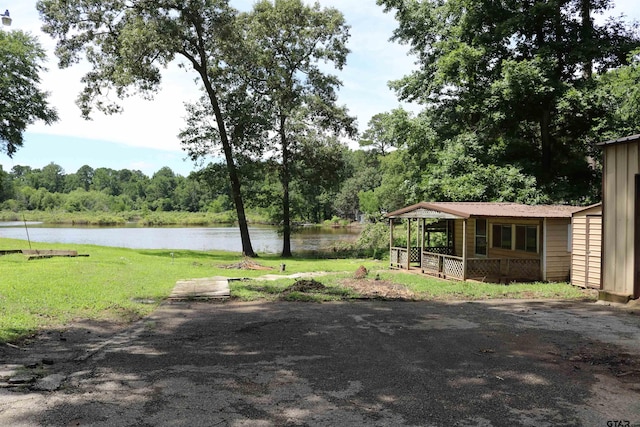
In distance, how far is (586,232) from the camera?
13.5 m

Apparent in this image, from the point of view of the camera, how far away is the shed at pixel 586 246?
43.2 ft

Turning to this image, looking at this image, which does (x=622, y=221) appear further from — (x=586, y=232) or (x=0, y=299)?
(x=0, y=299)

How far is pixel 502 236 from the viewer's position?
17.7 metres

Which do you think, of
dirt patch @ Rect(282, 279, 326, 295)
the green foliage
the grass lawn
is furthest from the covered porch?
the green foliage

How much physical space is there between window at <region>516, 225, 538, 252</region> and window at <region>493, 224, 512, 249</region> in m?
0.49

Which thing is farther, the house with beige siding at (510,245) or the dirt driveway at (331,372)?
the house with beige siding at (510,245)

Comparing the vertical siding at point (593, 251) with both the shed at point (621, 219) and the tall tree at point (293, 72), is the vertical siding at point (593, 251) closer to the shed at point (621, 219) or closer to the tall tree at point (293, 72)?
the shed at point (621, 219)

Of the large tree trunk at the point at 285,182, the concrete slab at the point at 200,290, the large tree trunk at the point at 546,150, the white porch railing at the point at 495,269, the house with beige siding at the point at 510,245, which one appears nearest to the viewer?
the concrete slab at the point at 200,290

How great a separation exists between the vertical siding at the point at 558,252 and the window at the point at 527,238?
0.72 metres

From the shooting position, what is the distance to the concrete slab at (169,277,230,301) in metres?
11.3

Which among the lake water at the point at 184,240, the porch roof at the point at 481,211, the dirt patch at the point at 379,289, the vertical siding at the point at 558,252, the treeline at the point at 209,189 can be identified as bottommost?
the lake water at the point at 184,240

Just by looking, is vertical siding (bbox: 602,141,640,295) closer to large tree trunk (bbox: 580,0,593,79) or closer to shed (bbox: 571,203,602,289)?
shed (bbox: 571,203,602,289)

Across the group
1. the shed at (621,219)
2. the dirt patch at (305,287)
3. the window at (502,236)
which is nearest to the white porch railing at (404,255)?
the window at (502,236)

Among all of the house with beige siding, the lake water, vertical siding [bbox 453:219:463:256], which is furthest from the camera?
the lake water
